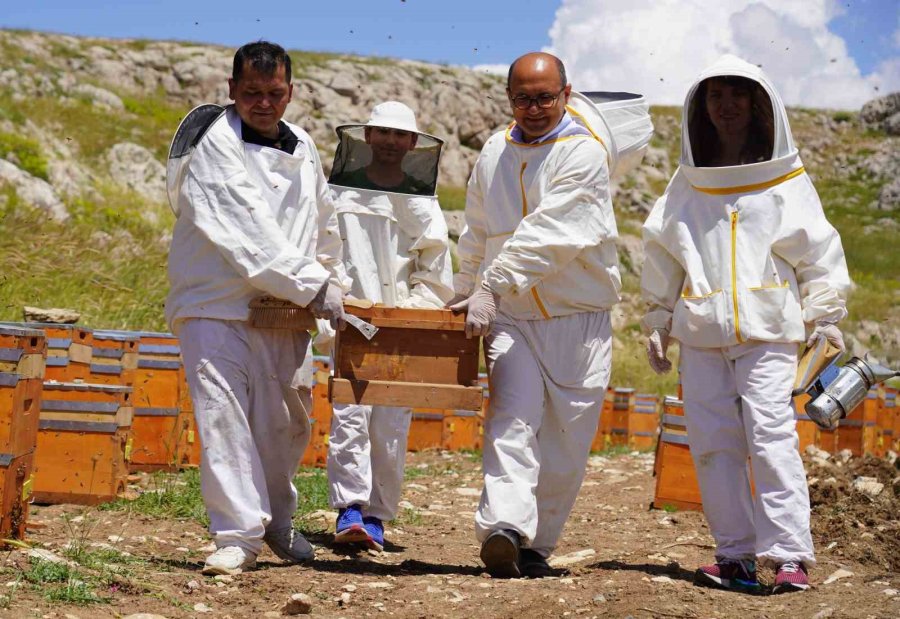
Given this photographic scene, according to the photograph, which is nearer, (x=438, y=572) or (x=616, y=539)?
(x=438, y=572)

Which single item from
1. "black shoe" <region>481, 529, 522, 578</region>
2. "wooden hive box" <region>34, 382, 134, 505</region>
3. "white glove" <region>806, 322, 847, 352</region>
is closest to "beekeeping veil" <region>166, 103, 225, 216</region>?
"wooden hive box" <region>34, 382, 134, 505</region>

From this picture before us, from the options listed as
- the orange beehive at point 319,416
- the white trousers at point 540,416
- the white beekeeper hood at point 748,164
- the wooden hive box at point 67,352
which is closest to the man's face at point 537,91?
the white beekeeper hood at point 748,164

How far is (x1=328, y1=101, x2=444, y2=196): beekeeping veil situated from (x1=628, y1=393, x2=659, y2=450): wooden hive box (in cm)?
734

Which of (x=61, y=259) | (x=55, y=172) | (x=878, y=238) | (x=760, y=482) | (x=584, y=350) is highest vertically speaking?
(x=878, y=238)

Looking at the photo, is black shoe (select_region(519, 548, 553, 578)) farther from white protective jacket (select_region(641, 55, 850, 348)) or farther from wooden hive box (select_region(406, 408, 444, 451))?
wooden hive box (select_region(406, 408, 444, 451))

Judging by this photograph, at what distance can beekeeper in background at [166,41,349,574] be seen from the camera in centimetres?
479

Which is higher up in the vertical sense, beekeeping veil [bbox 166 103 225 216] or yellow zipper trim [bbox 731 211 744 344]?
beekeeping veil [bbox 166 103 225 216]

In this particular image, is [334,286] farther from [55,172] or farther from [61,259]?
[55,172]

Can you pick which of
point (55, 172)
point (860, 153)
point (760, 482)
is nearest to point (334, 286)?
point (760, 482)

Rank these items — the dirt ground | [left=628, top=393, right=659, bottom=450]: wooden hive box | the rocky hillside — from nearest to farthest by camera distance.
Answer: the dirt ground < [left=628, top=393, right=659, bottom=450]: wooden hive box < the rocky hillside

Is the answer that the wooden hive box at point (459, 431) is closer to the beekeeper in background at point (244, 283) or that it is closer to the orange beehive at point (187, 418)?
the orange beehive at point (187, 418)

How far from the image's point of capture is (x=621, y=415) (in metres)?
13.6

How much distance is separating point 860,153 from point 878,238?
17236mm

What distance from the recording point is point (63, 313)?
9.02 metres
